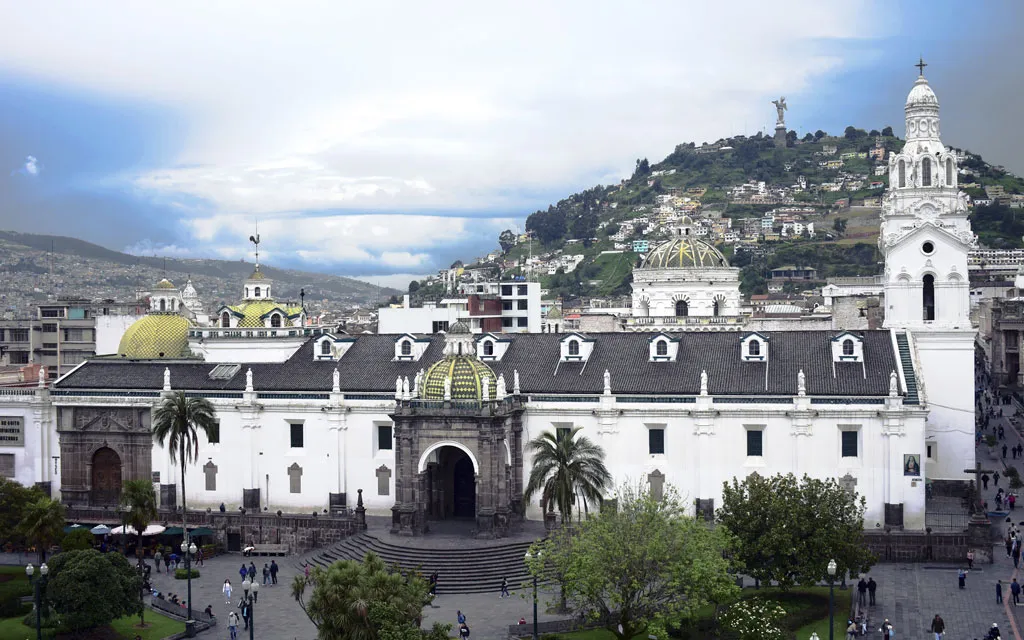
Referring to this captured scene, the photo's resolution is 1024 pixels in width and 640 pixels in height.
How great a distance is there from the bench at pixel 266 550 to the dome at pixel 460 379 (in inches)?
464

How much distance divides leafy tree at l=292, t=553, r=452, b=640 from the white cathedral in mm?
18062

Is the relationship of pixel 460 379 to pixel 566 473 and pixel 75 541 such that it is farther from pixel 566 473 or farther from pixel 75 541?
pixel 75 541

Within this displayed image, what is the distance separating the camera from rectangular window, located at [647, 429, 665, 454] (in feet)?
194

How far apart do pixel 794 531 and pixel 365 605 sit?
18.2 meters

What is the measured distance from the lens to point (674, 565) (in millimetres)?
41094

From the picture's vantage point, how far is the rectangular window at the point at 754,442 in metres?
57.8

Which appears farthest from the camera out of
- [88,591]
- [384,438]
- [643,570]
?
[384,438]

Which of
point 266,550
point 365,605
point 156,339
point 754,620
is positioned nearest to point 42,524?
point 266,550

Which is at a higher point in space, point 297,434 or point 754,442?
point 297,434

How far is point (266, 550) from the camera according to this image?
6128 centimetres

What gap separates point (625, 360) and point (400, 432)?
12872mm

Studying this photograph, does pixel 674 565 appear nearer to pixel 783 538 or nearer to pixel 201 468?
pixel 783 538

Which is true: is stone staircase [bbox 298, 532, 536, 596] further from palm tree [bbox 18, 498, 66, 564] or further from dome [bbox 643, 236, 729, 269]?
dome [bbox 643, 236, 729, 269]

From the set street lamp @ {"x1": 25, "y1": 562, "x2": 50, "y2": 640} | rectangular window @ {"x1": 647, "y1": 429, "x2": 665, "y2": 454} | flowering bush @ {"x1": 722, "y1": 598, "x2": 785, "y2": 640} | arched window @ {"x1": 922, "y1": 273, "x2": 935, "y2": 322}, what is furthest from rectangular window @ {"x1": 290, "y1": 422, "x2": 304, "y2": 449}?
arched window @ {"x1": 922, "y1": 273, "x2": 935, "y2": 322}
